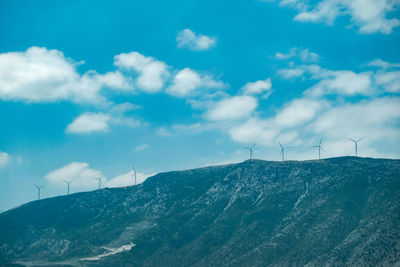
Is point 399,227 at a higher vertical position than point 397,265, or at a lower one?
higher

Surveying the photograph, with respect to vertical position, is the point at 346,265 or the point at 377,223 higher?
the point at 377,223

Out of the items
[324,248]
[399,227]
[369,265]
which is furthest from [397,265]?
[324,248]

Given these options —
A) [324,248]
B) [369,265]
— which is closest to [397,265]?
[369,265]

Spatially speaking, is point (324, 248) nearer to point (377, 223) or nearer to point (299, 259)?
point (299, 259)

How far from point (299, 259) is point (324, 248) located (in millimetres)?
14183

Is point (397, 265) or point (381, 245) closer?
point (397, 265)

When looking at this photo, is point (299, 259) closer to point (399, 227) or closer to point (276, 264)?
point (276, 264)

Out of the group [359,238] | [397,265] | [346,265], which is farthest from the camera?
[359,238]

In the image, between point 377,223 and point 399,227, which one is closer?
point 399,227

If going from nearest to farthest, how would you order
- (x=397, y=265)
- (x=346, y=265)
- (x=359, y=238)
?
(x=397, y=265) < (x=346, y=265) < (x=359, y=238)

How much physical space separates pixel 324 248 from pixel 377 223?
26654 mm

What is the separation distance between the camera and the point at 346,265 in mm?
177250

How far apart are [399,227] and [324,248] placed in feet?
110

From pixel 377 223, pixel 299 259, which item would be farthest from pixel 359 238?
pixel 299 259
